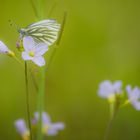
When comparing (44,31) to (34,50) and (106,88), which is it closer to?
(34,50)

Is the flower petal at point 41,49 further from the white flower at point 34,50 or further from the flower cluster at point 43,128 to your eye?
the flower cluster at point 43,128

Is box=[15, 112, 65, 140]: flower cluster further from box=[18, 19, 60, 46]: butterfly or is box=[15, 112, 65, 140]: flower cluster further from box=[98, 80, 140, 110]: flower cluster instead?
box=[18, 19, 60, 46]: butterfly

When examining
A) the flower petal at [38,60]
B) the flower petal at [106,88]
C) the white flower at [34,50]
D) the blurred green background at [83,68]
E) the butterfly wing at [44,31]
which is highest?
the blurred green background at [83,68]

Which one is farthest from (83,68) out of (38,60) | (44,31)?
(38,60)

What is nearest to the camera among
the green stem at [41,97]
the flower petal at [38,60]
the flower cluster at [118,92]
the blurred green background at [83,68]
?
the flower petal at [38,60]

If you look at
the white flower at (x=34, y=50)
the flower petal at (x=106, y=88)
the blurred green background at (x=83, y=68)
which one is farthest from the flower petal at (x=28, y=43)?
the blurred green background at (x=83, y=68)

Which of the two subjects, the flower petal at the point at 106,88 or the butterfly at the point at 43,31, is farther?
the flower petal at the point at 106,88

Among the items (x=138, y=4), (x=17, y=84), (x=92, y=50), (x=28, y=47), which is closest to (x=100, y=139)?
(x=17, y=84)
